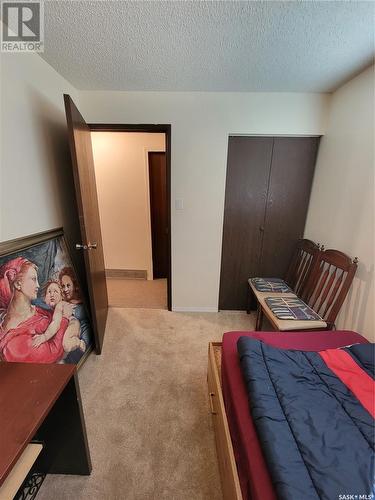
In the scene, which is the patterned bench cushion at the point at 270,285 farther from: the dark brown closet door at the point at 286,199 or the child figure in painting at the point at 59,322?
the child figure in painting at the point at 59,322

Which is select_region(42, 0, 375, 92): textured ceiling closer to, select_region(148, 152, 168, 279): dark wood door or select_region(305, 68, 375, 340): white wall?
select_region(305, 68, 375, 340): white wall

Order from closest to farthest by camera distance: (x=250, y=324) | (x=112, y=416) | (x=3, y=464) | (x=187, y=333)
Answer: (x=3, y=464) → (x=112, y=416) → (x=187, y=333) → (x=250, y=324)

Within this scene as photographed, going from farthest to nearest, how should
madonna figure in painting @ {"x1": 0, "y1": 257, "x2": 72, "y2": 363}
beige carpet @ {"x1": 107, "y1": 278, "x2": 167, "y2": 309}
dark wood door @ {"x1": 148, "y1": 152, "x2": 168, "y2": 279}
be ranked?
1. dark wood door @ {"x1": 148, "y1": 152, "x2": 168, "y2": 279}
2. beige carpet @ {"x1": 107, "y1": 278, "x2": 167, "y2": 309}
3. madonna figure in painting @ {"x1": 0, "y1": 257, "x2": 72, "y2": 363}

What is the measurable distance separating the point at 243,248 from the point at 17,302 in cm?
205

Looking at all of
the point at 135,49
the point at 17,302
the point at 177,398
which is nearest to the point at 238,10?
the point at 135,49

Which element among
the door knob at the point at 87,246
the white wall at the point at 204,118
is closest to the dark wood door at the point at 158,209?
the white wall at the point at 204,118

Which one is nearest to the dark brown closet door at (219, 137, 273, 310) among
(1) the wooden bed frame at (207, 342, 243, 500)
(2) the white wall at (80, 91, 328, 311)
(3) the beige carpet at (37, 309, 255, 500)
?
(2) the white wall at (80, 91, 328, 311)

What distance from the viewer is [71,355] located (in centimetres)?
164

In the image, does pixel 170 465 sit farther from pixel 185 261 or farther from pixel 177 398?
pixel 185 261

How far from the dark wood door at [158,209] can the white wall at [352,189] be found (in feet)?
6.37

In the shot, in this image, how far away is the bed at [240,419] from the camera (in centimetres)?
72

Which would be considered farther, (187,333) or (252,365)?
(187,333)

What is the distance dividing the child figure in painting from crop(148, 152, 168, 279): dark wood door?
5.02ft

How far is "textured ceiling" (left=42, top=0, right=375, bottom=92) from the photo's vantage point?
44.1 inches
